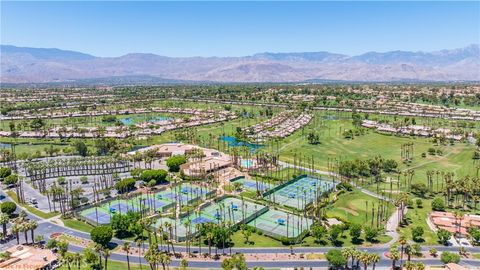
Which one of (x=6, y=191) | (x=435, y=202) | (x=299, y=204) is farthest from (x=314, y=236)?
(x=6, y=191)

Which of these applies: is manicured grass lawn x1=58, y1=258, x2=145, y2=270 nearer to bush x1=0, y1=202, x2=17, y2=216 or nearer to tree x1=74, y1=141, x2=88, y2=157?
bush x1=0, y1=202, x2=17, y2=216

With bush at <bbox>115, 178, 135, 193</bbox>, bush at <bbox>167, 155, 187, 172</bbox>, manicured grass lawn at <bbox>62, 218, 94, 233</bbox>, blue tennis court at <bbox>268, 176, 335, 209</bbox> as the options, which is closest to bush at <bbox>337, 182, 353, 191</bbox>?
blue tennis court at <bbox>268, 176, 335, 209</bbox>

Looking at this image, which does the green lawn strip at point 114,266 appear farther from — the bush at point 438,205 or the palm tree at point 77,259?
the bush at point 438,205

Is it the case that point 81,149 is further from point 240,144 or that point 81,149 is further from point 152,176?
point 240,144

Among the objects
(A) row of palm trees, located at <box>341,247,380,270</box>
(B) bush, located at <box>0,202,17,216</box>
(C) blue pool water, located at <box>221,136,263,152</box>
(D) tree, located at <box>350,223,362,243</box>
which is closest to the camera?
(A) row of palm trees, located at <box>341,247,380,270</box>

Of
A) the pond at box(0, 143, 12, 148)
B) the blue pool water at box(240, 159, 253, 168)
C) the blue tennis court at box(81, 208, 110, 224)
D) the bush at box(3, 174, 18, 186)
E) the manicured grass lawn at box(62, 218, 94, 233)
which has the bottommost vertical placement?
the manicured grass lawn at box(62, 218, 94, 233)

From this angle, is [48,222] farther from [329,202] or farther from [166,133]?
[166,133]

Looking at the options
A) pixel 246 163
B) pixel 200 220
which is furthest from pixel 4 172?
pixel 246 163
